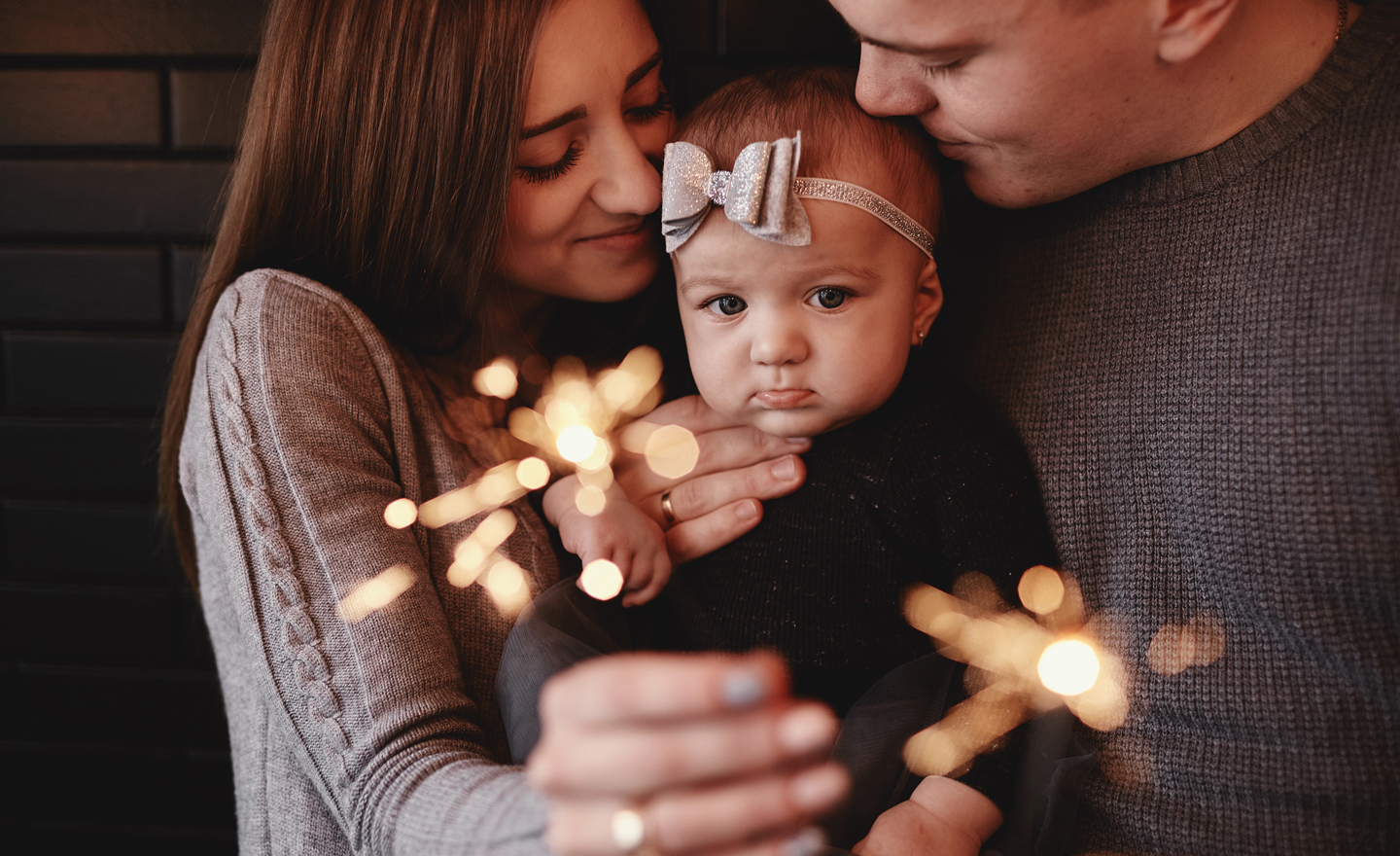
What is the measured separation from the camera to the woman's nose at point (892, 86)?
3.24 feet

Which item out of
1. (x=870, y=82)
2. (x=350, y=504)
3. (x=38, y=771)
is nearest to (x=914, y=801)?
(x=350, y=504)

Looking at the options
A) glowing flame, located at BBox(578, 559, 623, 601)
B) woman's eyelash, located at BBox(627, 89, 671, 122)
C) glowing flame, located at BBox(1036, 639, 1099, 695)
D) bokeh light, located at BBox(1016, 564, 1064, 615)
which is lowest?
glowing flame, located at BBox(1036, 639, 1099, 695)

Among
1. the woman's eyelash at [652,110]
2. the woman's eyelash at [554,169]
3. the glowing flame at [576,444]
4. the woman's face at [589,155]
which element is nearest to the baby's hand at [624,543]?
the glowing flame at [576,444]

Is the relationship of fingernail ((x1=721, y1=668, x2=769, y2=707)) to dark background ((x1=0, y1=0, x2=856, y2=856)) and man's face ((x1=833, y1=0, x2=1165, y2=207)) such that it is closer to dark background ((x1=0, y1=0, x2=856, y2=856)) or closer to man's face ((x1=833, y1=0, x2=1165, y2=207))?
man's face ((x1=833, y1=0, x2=1165, y2=207))

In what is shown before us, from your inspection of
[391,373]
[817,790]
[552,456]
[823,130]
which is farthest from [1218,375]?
[391,373]

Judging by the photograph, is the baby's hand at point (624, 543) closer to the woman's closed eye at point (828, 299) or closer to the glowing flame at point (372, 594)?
the glowing flame at point (372, 594)

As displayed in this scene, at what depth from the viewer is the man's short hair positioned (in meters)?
1.03

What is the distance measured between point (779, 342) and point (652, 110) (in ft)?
1.52

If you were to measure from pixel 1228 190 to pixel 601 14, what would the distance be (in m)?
0.83

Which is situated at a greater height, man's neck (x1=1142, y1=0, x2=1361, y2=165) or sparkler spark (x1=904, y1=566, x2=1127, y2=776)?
man's neck (x1=1142, y1=0, x2=1361, y2=165)

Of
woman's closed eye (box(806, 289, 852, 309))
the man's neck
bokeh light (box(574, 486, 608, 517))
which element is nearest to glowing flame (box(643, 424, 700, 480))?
bokeh light (box(574, 486, 608, 517))

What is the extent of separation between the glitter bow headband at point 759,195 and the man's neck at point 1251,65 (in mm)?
329

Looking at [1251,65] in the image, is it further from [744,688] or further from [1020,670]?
[744,688]

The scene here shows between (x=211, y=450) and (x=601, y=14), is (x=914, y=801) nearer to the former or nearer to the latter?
(x=211, y=450)
